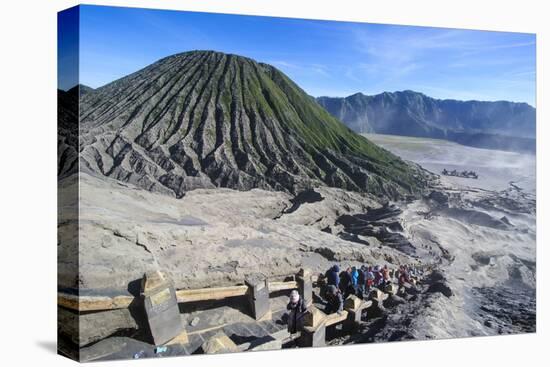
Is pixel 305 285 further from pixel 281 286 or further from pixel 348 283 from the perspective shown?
pixel 348 283

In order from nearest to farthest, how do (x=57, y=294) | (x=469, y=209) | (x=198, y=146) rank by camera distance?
(x=57, y=294) < (x=198, y=146) < (x=469, y=209)

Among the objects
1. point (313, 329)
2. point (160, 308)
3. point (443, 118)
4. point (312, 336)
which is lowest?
point (312, 336)

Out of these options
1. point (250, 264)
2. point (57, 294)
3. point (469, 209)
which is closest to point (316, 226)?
point (250, 264)

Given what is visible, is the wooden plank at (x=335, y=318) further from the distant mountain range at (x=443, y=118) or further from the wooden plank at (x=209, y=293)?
the distant mountain range at (x=443, y=118)

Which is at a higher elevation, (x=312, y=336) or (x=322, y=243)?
(x=322, y=243)

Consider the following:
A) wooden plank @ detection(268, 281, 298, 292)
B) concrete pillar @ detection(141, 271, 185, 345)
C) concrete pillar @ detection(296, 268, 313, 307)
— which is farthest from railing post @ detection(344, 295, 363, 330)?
concrete pillar @ detection(141, 271, 185, 345)

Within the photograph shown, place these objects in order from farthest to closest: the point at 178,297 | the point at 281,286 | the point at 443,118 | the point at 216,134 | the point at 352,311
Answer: the point at 443,118
the point at 216,134
the point at 352,311
the point at 281,286
the point at 178,297

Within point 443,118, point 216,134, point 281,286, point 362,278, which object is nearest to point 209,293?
point 281,286

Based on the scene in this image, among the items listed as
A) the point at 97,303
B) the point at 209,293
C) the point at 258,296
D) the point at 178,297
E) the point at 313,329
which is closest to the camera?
the point at 97,303

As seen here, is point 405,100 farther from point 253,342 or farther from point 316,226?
point 253,342
